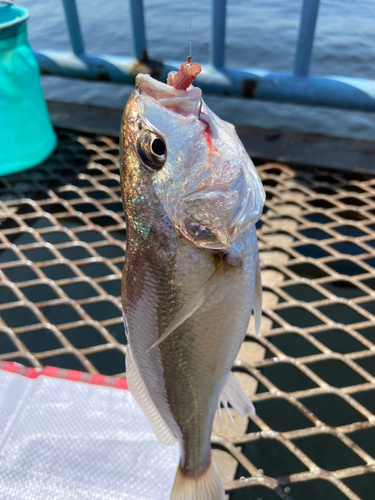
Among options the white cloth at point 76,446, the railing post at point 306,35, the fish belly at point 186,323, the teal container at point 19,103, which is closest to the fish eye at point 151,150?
the fish belly at point 186,323

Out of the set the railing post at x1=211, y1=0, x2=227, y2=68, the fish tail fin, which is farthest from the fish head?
the railing post at x1=211, y1=0, x2=227, y2=68

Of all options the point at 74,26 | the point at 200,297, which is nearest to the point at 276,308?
the point at 200,297

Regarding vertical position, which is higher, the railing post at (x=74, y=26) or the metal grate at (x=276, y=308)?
the railing post at (x=74, y=26)

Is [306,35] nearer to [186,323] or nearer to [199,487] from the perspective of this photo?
[186,323]

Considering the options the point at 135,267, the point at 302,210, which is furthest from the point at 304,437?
the point at 302,210

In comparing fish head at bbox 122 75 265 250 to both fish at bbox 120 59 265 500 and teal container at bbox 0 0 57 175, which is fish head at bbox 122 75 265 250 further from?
teal container at bbox 0 0 57 175

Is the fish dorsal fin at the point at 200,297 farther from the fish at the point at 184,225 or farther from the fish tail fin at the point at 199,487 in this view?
the fish tail fin at the point at 199,487

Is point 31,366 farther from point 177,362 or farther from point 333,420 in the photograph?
point 333,420
